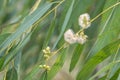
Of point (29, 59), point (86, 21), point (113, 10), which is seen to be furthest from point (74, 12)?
point (29, 59)

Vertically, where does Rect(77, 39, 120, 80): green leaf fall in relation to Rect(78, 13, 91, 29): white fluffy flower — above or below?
below

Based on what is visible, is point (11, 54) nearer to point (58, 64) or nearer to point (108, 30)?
point (58, 64)

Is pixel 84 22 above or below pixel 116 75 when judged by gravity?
above

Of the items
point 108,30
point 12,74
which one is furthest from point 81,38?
point 12,74

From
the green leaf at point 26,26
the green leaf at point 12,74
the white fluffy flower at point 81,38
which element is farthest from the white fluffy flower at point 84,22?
the green leaf at point 12,74

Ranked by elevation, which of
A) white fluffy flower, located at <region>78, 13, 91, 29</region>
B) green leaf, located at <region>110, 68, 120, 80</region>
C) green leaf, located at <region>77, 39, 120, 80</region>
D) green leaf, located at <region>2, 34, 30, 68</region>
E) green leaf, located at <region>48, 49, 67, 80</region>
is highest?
green leaf, located at <region>2, 34, 30, 68</region>

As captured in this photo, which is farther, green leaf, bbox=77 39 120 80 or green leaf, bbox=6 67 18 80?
green leaf, bbox=6 67 18 80

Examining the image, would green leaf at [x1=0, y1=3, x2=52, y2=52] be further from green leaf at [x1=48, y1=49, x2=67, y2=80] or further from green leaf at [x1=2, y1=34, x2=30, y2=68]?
green leaf at [x1=48, y1=49, x2=67, y2=80]

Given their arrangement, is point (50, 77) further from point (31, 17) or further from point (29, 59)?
point (29, 59)

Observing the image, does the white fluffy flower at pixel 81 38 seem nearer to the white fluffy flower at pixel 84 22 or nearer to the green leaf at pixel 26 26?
the white fluffy flower at pixel 84 22

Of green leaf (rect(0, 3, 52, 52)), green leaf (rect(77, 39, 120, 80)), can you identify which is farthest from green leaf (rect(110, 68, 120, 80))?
green leaf (rect(0, 3, 52, 52))
